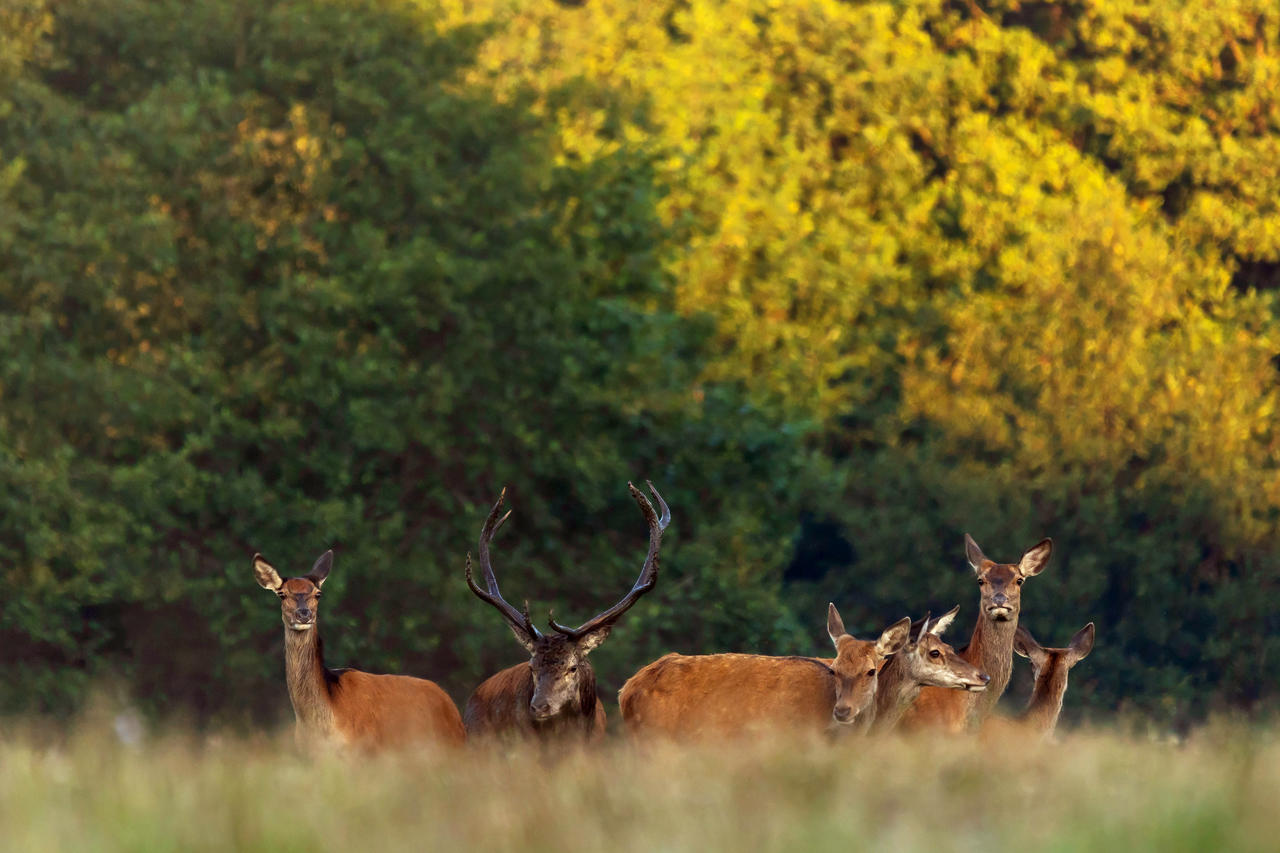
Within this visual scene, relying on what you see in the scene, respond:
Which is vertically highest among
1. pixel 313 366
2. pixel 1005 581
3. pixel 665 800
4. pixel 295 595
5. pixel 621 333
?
pixel 665 800

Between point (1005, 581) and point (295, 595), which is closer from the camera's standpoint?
point (295, 595)

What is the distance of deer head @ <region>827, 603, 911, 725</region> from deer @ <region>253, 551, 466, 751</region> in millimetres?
1911

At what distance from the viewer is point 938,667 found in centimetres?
958

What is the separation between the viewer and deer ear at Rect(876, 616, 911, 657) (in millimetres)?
9641

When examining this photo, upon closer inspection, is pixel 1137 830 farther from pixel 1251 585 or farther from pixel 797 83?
pixel 797 83

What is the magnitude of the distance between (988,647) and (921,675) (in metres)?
0.93

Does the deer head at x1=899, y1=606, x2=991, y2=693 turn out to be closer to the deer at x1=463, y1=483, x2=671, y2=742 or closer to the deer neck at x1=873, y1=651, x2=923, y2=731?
the deer neck at x1=873, y1=651, x2=923, y2=731

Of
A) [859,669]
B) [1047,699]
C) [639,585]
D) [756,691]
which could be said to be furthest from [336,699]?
[1047,699]

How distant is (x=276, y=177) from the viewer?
2070cm

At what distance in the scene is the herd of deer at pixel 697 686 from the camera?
9633 millimetres

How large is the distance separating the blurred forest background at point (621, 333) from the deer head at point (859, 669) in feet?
31.2

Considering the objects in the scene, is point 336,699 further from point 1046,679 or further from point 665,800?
point 665,800

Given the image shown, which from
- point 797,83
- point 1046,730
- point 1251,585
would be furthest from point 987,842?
point 797,83

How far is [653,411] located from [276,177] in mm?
4383
